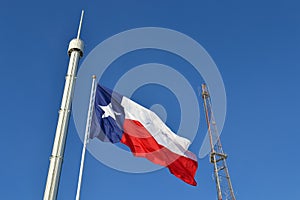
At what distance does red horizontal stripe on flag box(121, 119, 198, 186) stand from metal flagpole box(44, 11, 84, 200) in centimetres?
565

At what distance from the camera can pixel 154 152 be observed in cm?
1727

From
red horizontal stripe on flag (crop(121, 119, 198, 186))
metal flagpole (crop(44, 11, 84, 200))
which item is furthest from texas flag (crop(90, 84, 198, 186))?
metal flagpole (crop(44, 11, 84, 200))

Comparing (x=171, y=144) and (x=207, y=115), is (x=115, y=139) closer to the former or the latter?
(x=171, y=144)

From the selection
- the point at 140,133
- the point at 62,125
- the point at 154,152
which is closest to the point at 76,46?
the point at 62,125

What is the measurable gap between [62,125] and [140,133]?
726 centimetres

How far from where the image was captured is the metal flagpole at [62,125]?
8.92 meters

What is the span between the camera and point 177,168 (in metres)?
18.1

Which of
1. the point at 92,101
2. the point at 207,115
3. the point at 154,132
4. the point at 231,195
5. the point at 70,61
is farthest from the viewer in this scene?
the point at 207,115

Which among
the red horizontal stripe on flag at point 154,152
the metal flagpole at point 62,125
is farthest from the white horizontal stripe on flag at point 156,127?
the metal flagpole at point 62,125

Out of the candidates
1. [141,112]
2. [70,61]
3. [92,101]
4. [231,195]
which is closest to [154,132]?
[141,112]

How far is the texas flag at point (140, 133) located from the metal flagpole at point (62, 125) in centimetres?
384

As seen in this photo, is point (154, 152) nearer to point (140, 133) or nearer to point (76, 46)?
point (140, 133)

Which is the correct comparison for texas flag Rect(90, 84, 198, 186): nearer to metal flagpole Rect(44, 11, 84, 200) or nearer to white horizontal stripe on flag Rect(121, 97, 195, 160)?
white horizontal stripe on flag Rect(121, 97, 195, 160)

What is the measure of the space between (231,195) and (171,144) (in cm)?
2488
